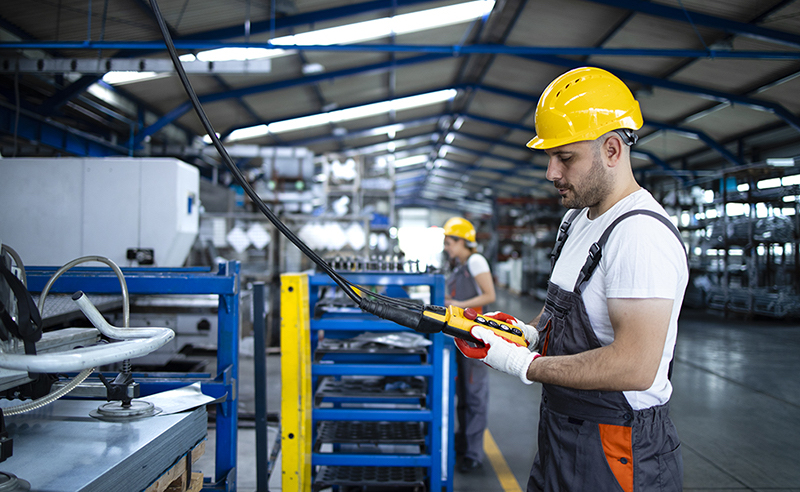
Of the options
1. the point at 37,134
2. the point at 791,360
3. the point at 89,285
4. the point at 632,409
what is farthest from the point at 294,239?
the point at 791,360

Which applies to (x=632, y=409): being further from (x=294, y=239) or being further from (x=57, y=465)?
(x=57, y=465)

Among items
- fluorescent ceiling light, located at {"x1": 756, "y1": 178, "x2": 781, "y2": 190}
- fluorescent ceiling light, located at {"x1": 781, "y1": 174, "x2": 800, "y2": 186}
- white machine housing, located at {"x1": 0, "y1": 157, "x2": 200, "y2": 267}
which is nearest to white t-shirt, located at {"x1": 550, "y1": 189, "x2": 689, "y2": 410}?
white machine housing, located at {"x1": 0, "y1": 157, "x2": 200, "y2": 267}

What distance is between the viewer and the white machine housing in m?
3.26

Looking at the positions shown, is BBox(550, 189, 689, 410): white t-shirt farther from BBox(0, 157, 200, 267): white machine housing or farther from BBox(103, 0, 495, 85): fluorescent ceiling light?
BBox(103, 0, 495, 85): fluorescent ceiling light

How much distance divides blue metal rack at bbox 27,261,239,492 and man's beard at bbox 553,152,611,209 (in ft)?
4.87

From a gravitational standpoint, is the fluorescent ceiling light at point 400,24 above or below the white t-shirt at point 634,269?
above

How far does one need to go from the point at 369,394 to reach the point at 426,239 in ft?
83.6

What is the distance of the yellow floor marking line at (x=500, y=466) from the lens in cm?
330

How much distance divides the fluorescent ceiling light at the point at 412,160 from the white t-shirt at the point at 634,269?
59.2 ft

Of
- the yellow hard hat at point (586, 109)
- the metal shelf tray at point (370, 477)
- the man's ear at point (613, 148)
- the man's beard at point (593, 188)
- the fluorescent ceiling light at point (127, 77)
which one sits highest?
the fluorescent ceiling light at point (127, 77)

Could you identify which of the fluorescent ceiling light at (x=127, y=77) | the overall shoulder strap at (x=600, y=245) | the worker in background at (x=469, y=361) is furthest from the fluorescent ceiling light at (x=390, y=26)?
the overall shoulder strap at (x=600, y=245)

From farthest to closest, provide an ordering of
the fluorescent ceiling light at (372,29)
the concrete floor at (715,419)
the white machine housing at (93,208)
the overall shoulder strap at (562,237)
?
the fluorescent ceiling light at (372,29)
the concrete floor at (715,419)
the white machine housing at (93,208)
the overall shoulder strap at (562,237)

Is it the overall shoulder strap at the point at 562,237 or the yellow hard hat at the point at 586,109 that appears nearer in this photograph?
the yellow hard hat at the point at 586,109

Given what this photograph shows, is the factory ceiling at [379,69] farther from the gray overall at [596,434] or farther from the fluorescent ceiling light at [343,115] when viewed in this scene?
the gray overall at [596,434]
